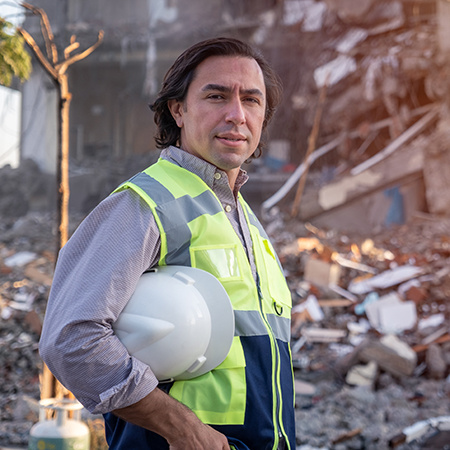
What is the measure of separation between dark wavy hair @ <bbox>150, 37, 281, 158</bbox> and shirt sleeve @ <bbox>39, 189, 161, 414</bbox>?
49 centimetres

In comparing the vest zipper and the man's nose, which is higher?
the man's nose

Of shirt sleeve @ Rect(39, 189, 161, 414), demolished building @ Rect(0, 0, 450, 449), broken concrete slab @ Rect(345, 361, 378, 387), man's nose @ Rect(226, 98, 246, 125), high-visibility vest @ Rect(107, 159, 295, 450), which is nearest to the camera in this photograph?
shirt sleeve @ Rect(39, 189, 161, 414)

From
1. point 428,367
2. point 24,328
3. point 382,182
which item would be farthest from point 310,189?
point 24,328

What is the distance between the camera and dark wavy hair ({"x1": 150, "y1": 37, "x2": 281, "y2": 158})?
5.76 ft

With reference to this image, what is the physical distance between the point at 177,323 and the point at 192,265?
6.2 inches

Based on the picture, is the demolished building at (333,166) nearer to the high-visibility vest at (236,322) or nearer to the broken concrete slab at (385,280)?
the broken concrete slab at (385,280)

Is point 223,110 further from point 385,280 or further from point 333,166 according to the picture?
point 333,166

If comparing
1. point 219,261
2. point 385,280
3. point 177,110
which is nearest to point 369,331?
point 385,280

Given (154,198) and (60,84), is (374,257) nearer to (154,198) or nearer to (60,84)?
(60,84)

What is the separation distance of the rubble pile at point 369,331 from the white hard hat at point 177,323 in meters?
3.85

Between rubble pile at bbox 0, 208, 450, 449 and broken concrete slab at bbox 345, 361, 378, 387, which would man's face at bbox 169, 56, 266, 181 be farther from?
broken concrete slab at bbox 345, 361, 378, 387

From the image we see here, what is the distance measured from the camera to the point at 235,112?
1.71 meters

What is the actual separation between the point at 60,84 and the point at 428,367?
4.81 m

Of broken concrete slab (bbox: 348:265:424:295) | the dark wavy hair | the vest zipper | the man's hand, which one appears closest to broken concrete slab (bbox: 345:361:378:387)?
broken concrete slab (bbox: 348:265:424:295)
